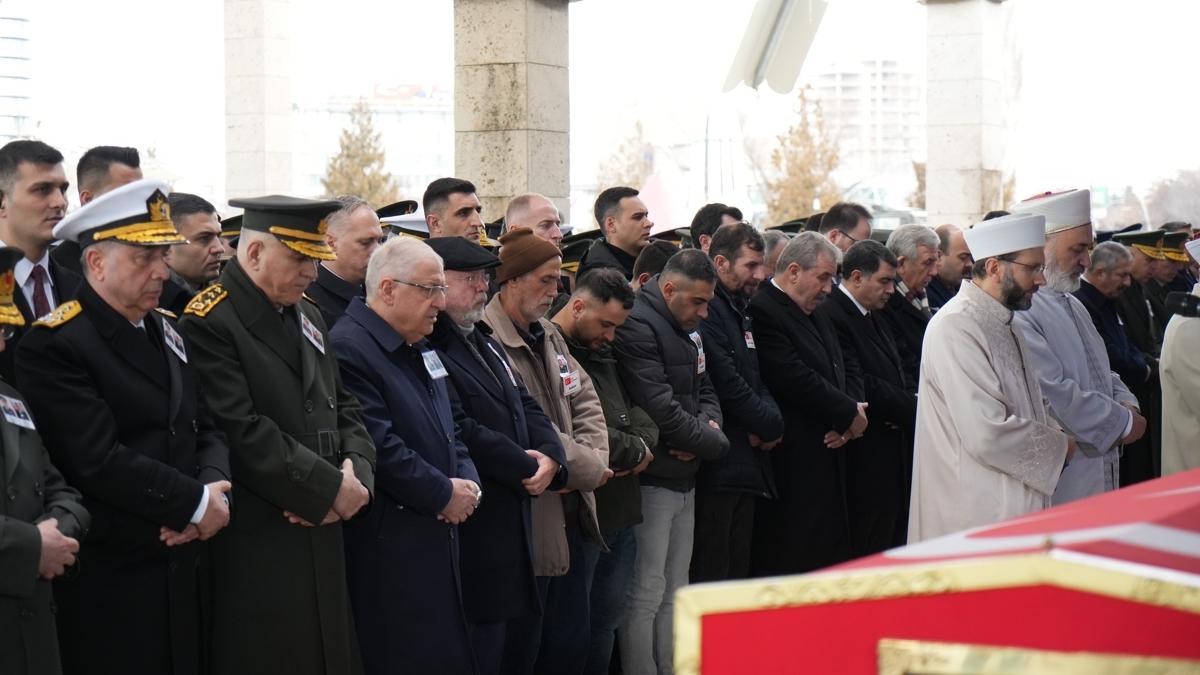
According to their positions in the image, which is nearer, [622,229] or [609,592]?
[609,592]

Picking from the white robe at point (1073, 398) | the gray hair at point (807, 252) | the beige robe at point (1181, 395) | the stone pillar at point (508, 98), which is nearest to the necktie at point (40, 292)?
the gray hair at point (807, 252)

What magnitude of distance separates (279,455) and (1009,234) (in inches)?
118

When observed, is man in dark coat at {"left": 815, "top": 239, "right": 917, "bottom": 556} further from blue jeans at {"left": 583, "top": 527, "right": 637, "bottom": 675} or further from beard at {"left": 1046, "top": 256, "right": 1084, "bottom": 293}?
blue jeans at {"left": 583, "top": 527, "right": 637, "bottom": 675}

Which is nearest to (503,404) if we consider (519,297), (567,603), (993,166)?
(519,297)

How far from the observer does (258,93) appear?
1677 centimetres

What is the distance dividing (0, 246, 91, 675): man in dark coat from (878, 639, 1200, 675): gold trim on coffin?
2.52 metres

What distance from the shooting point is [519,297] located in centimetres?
550

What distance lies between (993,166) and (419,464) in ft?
35.1

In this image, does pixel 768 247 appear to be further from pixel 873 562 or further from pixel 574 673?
pixel 873 562

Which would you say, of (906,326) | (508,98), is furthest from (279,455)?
(508,98)

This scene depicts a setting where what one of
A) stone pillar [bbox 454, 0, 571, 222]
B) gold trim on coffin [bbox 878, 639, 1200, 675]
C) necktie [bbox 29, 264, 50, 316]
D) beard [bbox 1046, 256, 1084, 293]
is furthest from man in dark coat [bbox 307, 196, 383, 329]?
stone pillar [bbox 454, 0, 571, 222]

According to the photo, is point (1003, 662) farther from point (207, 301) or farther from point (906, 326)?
point (906, 326)

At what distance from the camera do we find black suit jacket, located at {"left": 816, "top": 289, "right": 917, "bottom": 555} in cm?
734

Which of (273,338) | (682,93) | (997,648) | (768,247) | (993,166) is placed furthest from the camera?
(682,93)
